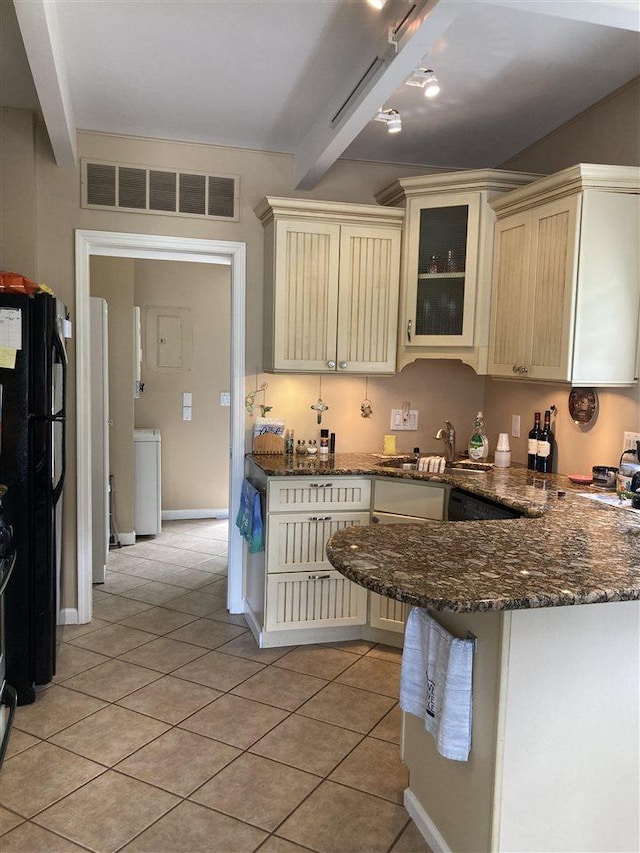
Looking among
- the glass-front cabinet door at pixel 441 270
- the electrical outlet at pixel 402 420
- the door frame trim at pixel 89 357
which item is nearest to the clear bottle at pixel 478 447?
the electrical outlet at pixel 402 420

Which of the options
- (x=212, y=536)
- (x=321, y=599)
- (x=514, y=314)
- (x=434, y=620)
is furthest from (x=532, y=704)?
(x=212, y=536)

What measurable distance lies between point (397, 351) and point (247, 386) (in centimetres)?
88

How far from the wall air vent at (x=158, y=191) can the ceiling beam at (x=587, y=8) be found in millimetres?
2085

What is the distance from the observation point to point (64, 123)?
2.79 metres

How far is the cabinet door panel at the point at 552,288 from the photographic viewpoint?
Result: 9.10ft

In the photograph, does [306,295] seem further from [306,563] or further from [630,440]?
[630,440]

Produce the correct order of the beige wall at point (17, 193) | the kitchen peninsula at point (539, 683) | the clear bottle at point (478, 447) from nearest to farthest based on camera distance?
1. the kitchen peninsula at point (539, 683)
2. the beige wall at point (17, 193)
3. the clear bottle at point (478, 447)

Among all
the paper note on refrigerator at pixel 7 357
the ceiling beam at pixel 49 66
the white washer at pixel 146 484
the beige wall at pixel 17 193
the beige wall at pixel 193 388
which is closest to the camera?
the ceiling beam at pixel 49 66

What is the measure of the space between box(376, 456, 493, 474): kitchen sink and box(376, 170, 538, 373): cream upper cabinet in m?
0.52

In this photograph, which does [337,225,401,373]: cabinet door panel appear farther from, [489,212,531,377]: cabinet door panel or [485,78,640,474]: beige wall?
[485,78,640,474]: beige wall

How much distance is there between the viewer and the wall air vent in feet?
11.4

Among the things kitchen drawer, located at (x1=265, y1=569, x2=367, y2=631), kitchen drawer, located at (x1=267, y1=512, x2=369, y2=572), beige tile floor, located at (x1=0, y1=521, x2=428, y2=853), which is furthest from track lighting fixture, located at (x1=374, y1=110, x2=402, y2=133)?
beige tile floor, located at (x1=0, y1=521, x2=428, y2=853)

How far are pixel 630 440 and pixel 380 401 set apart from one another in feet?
5.10

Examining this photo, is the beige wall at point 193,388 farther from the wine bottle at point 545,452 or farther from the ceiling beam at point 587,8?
the ceiling beam at point 587,8
